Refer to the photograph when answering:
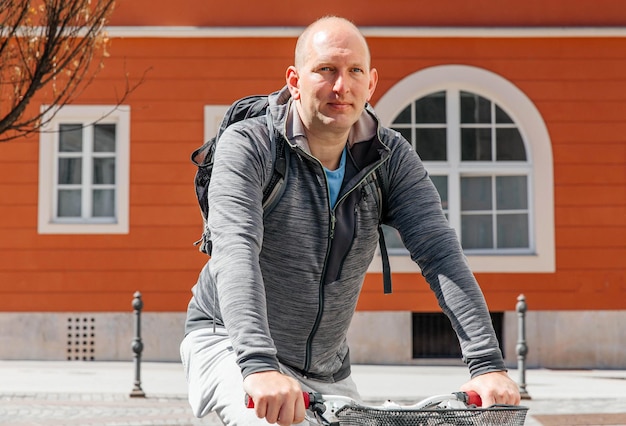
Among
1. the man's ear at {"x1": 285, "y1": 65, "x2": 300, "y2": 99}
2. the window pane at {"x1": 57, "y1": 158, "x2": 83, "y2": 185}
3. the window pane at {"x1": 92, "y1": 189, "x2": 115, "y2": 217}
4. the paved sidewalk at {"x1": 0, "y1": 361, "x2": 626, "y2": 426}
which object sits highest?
the window pane at {"x1": 57, "y1": 158, "x2": 83, "y2": 185}

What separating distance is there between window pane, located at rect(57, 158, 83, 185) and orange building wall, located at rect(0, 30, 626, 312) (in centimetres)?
Result: 39

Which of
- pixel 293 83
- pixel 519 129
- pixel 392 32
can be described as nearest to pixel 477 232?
pixel 519 129

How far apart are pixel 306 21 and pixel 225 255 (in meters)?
11.7

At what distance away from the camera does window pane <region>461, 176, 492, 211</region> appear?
14.2 meters

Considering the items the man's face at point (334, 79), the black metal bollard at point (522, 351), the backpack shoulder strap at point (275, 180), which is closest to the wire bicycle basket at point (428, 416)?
the backpack shoulder strap at point (275, 180)

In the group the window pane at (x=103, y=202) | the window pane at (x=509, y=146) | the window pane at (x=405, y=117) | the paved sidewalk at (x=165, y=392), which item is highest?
the window pane at (x=405, y=117)

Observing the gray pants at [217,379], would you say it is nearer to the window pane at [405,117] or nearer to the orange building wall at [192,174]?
the orange building wall at [192,174]

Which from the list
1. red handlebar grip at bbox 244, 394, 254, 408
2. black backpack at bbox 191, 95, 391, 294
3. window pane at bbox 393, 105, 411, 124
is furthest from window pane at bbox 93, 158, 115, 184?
red handlebar grip at bbox 244, 394, 254, 408

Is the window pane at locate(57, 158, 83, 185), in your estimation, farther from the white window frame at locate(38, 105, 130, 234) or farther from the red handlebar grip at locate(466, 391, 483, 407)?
the red handlebar grip at locate(466, 391, 483, 407)

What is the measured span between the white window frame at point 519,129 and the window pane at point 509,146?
0.35ft

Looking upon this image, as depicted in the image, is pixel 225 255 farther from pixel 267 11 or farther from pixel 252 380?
pixel 267 11

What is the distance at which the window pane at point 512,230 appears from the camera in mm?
14102

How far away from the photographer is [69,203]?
1419 centimetres

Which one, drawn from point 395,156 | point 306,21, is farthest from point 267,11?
point 395,156
